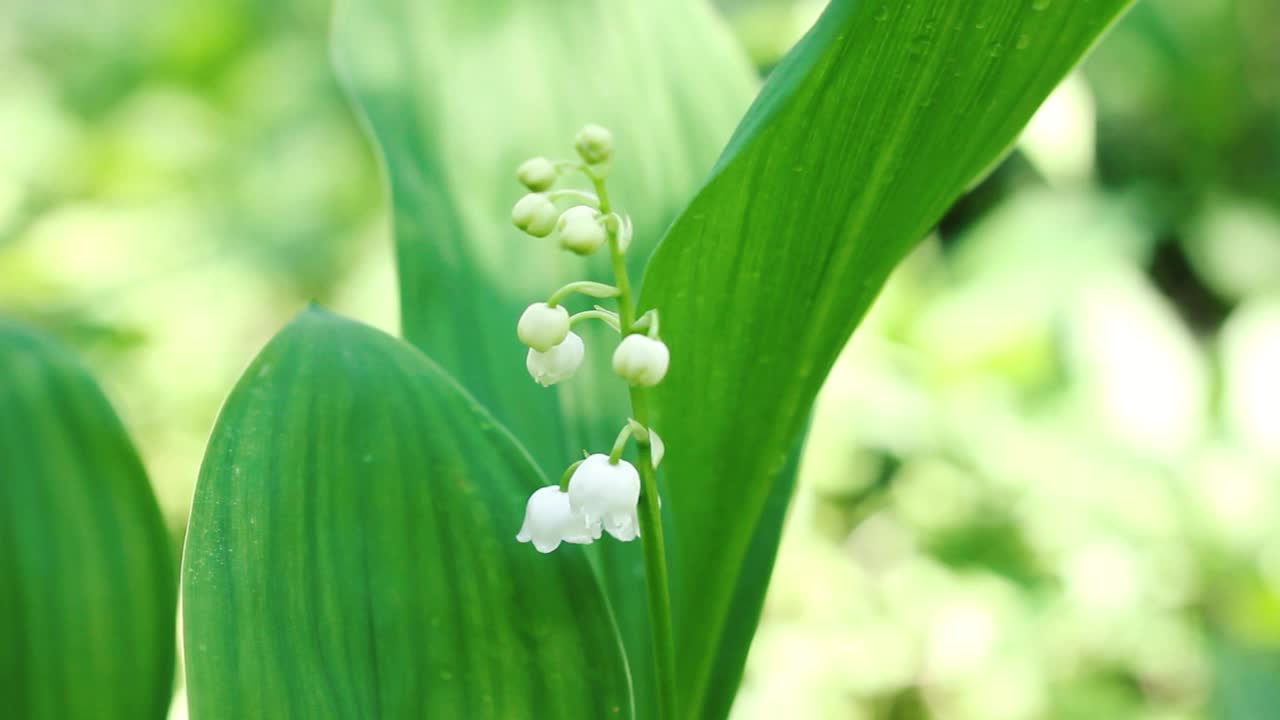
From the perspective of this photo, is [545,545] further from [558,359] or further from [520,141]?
[520,141]

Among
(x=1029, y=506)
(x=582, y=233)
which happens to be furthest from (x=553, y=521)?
(x=1029, y=506)

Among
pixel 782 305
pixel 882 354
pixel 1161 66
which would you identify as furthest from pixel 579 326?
pixel 1161 66

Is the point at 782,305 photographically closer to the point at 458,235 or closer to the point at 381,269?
the point at 458,235

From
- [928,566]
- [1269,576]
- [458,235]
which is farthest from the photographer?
[928,566]

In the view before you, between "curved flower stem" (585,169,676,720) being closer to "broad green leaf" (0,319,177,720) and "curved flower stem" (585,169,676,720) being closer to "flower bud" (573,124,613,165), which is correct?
"flower bud" (573,124,613,165)

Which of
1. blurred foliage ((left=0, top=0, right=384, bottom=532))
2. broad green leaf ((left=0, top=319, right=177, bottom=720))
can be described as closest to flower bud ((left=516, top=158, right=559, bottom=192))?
broad green leaf ((left=0, top=319, right=177, bottom=720))

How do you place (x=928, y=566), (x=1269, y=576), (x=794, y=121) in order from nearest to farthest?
(x=794, y=121), (x=1269, y=576), (x=928, y=566)
